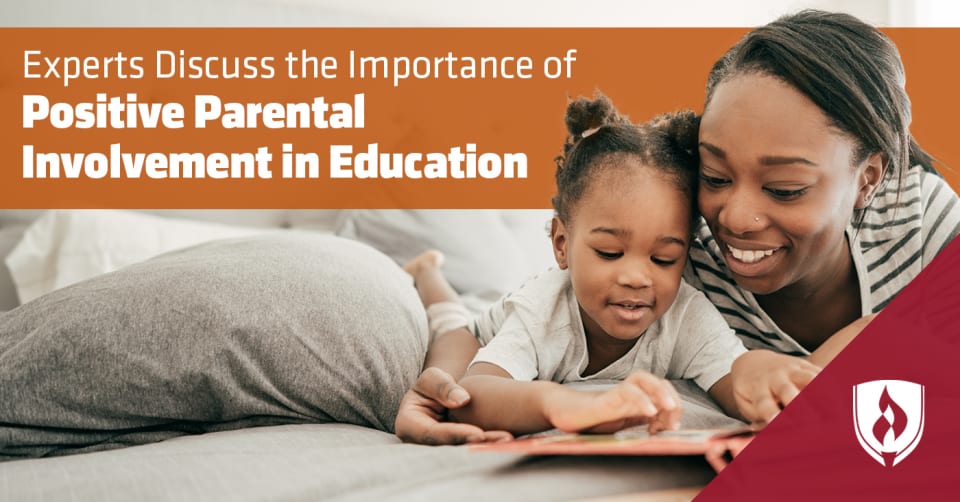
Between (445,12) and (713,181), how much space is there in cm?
144

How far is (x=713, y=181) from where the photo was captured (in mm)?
908

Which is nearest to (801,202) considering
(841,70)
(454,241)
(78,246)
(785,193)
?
(785,193)

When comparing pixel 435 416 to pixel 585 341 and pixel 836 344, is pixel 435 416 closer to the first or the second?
pixel 585 341

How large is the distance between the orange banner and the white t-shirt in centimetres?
83

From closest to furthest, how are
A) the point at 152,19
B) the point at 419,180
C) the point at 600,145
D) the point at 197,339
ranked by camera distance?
the point at 197,339, the point at 600,145, the point at 419,180, the point at 152,19

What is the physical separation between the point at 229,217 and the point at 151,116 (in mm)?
282

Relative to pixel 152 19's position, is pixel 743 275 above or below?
below

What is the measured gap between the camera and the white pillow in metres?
1.56

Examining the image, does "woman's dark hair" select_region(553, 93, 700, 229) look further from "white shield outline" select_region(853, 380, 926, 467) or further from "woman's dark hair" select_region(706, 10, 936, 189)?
"white shield outline" select_region(853, 380, 926, 467)

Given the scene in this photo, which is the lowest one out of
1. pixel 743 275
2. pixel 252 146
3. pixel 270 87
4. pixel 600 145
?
pixel 743 275

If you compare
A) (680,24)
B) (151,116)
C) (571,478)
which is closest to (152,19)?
(151,116)

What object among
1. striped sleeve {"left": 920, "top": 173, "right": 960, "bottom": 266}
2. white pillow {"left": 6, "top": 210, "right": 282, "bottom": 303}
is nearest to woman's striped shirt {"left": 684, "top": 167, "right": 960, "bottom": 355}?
striped sleeve {"left": 920, "top": 173, "right": 960, "bottom": 266}

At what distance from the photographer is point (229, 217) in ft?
6.22

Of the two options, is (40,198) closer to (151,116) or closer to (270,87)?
(151,116)
